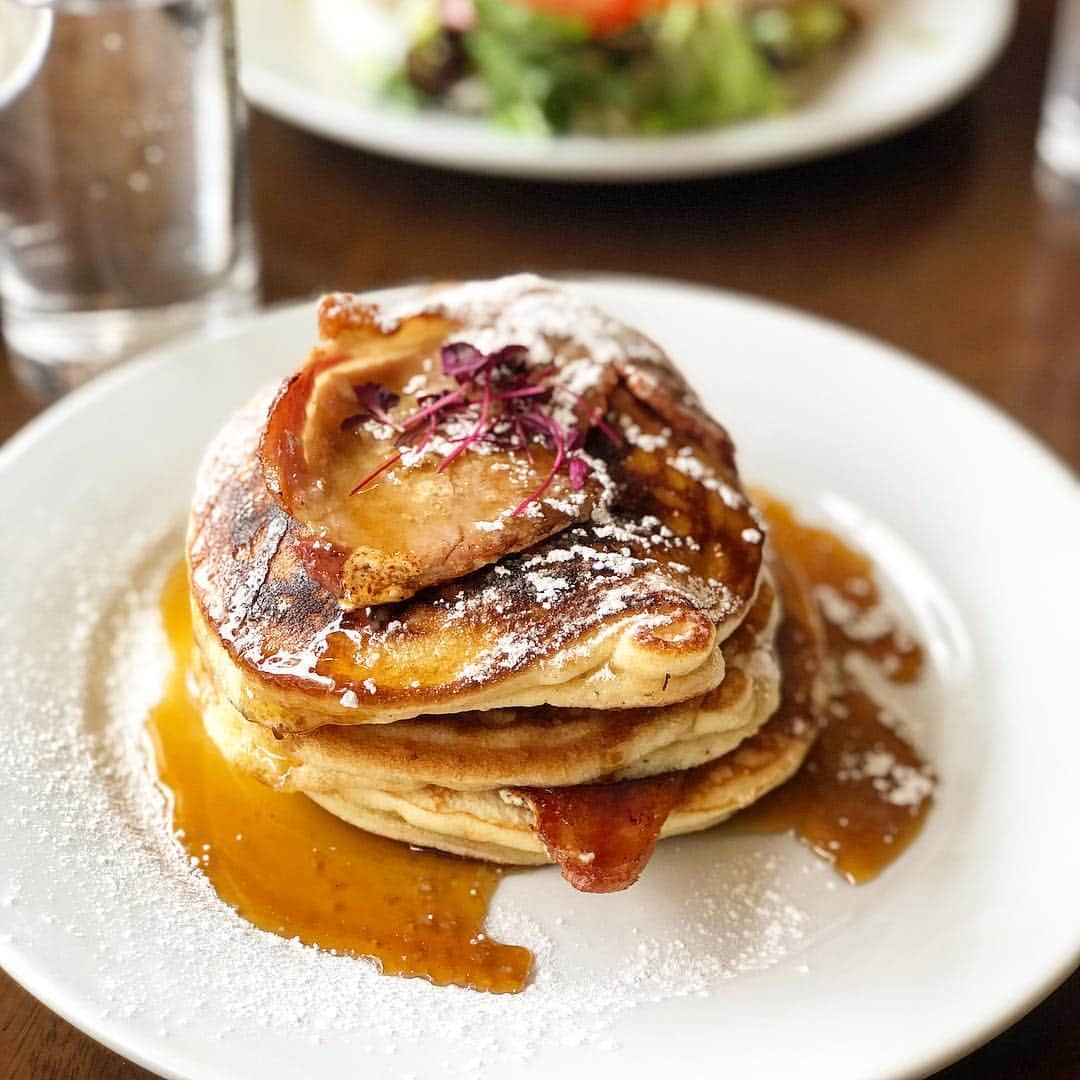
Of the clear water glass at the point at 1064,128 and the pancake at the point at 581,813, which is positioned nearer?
the pancake at the point at 581,813

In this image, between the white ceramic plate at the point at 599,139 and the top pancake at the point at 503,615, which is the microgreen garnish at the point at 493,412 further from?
the white ceramic plate at the point at 599,139

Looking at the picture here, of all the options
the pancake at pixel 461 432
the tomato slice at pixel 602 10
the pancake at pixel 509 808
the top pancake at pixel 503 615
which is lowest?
the pancake at pixel 509 808

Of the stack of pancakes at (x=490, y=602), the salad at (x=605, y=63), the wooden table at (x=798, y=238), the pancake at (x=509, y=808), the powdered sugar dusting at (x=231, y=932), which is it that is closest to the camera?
the powdered sugar dusting at (x=231, y=932)

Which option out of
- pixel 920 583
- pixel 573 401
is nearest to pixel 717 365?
pixel 920 583

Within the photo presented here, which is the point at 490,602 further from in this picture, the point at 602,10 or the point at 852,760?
the point at 602,10

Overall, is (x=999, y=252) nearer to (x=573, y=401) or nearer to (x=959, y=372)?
(x=959, y=372)

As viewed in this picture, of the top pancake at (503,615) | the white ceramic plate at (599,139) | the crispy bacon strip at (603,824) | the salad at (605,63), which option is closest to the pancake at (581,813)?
the crispy bacon strip at (603,824)

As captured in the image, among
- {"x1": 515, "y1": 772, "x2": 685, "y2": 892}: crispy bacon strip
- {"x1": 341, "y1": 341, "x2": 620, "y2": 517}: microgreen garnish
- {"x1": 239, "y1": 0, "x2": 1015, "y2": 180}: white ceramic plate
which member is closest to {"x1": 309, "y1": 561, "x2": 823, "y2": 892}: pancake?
{"x1": 515, "y1": 772, "x2": 685, "y2": 892}: crispy bacon strip
